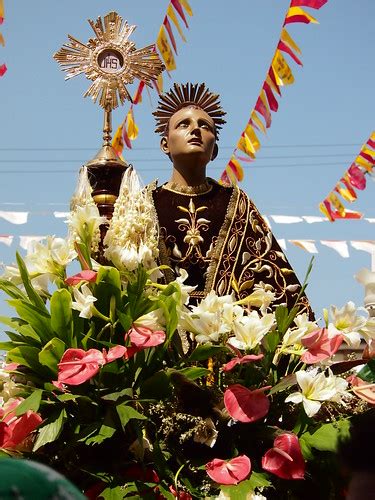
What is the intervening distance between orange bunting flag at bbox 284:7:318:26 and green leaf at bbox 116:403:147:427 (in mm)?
3263

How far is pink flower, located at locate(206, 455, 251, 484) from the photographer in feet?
7.24

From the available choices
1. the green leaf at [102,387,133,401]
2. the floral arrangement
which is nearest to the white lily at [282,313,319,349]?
the floral arrangement

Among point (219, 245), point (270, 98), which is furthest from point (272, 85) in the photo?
point (219, 245)

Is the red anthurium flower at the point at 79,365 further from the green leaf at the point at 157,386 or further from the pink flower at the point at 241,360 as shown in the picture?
the pink flower at the point at 241,360

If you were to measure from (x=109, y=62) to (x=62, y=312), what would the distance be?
3.86 ft

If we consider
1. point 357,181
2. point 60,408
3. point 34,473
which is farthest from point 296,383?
point 357,181

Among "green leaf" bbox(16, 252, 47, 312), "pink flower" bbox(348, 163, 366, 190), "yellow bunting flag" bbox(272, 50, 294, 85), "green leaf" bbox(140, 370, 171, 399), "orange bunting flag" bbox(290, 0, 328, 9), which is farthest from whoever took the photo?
"pink flower" bbox(348, 163, 366, 190)

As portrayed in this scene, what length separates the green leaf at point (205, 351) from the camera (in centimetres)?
244

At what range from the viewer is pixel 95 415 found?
2326 mm

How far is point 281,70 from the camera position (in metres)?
5.15

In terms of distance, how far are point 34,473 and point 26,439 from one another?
166 centimetres

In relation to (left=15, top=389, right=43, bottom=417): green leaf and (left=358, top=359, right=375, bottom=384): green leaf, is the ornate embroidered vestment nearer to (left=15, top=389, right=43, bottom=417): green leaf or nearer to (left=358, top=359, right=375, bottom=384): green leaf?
(left=358, top=359, right=375, bottom=384): green leaf

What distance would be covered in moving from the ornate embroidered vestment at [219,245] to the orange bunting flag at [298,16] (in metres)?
1.97

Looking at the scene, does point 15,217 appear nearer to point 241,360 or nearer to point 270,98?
point 270,98
